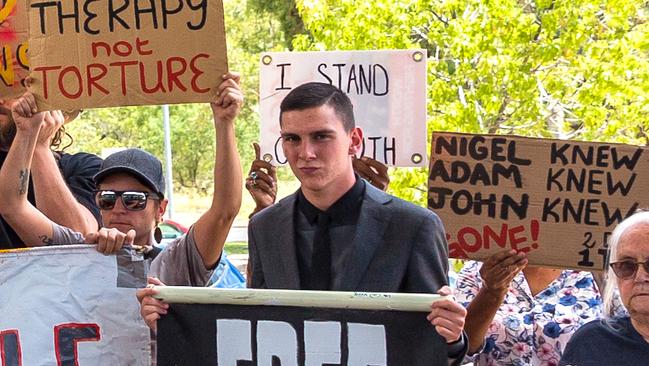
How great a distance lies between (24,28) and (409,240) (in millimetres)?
1878

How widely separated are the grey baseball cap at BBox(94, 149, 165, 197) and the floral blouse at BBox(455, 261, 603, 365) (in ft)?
3.90

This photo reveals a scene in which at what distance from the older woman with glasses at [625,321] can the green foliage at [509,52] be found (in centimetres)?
543

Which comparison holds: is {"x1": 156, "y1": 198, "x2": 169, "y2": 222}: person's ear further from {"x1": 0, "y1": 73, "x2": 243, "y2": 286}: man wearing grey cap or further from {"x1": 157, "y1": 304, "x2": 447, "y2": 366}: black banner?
{"x1": 157, "y1": 304, "x2": 447, "y2": 366}: black banner

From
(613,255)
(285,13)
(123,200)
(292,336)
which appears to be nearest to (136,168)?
(123,200)

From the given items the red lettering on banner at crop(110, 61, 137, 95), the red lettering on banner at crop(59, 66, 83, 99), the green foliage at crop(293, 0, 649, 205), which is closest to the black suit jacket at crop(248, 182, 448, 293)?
the red lettering on banner at crop(110, 61, 137, 95)

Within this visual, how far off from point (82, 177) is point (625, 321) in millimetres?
2340

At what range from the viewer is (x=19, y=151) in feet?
13.3

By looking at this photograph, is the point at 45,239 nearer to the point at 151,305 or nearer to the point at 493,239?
the point at 151,305

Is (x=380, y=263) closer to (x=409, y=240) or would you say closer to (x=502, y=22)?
(x=409, y=240)

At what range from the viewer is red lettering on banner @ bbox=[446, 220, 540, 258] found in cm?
409

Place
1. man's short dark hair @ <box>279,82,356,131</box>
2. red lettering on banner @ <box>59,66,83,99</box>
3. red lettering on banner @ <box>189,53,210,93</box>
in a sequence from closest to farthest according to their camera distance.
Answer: man's short dark hair @ <box>279,82,356,131</box> < red lettering on banner @ <box>189,53,210,93</box> < red lettering on banner @ <box>59,66,83,99</box>

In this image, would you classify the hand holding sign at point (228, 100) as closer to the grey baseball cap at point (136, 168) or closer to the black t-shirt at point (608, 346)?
the grey baseball cap at point (136, 168)

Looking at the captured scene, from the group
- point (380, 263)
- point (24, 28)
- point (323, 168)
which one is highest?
point (24, 28)

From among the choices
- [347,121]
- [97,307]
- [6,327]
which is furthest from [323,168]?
[6,327]
